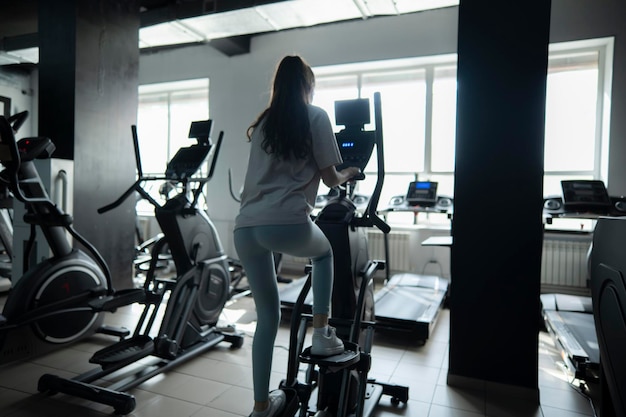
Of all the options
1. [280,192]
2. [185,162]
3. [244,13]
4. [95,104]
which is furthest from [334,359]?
[244,13]

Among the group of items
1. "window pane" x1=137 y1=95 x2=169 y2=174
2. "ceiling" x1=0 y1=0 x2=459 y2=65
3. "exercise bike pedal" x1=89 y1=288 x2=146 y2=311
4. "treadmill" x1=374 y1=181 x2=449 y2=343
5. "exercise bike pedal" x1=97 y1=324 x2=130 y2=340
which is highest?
"ceiling" x1=0 y1=0 x2=459 y2=65

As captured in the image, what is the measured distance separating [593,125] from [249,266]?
545cm

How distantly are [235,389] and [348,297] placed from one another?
1.00m

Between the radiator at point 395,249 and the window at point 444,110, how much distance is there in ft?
1.60

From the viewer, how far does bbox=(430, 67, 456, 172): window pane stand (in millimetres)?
6207

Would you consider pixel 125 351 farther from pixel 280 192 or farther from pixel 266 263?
pixel 280 192

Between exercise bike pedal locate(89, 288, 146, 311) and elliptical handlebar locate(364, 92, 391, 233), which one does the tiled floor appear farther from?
elliptical handlebar locate(364, 92, 391, 233)

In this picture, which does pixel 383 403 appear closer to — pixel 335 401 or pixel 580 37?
pixel 335 401

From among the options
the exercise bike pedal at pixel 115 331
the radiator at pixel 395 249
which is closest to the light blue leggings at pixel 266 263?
the exercise bike pedal at pixel 115 331

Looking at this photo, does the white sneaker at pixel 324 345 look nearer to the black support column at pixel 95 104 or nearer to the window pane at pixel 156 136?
the black support column at pixel 95 104

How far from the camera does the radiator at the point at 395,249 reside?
6027 millimetres

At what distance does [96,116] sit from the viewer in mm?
4207

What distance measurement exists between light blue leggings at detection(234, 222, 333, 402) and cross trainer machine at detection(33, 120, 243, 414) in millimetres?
1250

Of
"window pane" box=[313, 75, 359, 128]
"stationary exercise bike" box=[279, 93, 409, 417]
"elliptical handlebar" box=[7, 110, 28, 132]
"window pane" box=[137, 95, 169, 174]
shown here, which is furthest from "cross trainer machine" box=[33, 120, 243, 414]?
"window pane" box=[137, 95, 169, 174]
